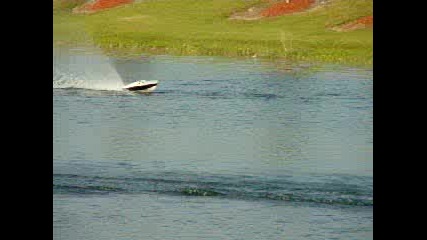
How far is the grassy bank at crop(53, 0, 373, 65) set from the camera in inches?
479

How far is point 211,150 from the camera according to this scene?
7668mm

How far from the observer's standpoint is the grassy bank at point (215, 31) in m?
12.2

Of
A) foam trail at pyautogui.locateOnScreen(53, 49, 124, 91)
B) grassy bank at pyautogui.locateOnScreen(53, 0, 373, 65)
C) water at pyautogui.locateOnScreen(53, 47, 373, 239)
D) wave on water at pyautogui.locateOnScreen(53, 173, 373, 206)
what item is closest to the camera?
water at pyautogui.locateOnScreen(53, 47, 373, 239)

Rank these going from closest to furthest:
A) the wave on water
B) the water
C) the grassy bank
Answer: the water < the wave on water < the grassy bank

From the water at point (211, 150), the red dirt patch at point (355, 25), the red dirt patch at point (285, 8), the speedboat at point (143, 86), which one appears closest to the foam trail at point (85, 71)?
the water at point (211, 150)

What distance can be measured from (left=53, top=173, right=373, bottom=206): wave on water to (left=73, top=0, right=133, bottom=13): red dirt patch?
7.48 meters

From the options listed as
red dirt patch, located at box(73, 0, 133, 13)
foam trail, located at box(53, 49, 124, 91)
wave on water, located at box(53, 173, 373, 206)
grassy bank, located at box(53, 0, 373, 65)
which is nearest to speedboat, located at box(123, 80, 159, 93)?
foam trail, located at box(53, 49, 124, 91)

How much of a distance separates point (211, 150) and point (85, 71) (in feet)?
15.0

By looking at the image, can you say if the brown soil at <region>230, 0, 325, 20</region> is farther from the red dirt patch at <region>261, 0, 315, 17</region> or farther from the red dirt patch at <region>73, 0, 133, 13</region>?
the red dirt patch at <region>73, 0, 133, 13</region>

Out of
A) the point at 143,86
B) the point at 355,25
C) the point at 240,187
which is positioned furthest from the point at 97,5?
the point at 240,187
